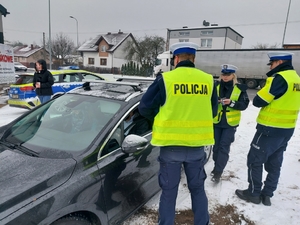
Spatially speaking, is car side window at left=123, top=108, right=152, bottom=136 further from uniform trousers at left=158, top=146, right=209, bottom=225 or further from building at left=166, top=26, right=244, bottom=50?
building at left=166, top=26, right=244, bottom=50

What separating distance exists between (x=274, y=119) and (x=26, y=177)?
266cm

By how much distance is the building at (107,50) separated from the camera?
136 ft

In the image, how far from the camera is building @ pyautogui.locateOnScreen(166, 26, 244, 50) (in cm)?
3916

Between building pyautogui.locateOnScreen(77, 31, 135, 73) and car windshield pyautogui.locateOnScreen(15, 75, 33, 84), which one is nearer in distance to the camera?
car windshield pyautogui.locateOnScreen(15, 75, 33, 84)

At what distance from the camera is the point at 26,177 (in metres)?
1.67

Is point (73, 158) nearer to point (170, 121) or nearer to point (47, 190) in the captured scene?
point (47, 190)

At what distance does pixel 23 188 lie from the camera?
156cm

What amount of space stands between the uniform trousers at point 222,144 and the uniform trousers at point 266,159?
450 mm

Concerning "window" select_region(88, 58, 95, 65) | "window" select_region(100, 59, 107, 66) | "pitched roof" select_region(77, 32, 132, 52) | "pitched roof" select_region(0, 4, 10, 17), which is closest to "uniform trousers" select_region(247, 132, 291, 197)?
"pitched roof" select_region(0, 4, 10, 17)

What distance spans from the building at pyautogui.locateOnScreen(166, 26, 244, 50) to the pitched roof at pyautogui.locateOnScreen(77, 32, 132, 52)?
30.3ft

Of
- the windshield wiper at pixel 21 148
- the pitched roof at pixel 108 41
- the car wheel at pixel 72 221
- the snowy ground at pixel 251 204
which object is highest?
the pitched roof at pixel 108 41

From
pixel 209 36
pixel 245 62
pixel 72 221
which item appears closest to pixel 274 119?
pixel 72 221

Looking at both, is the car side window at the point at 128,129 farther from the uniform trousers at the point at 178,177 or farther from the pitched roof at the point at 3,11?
the pitched roof at the point at 3,11

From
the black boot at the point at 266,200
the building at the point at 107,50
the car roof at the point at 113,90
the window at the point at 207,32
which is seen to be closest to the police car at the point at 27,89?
the car roof at the point at 113,90
